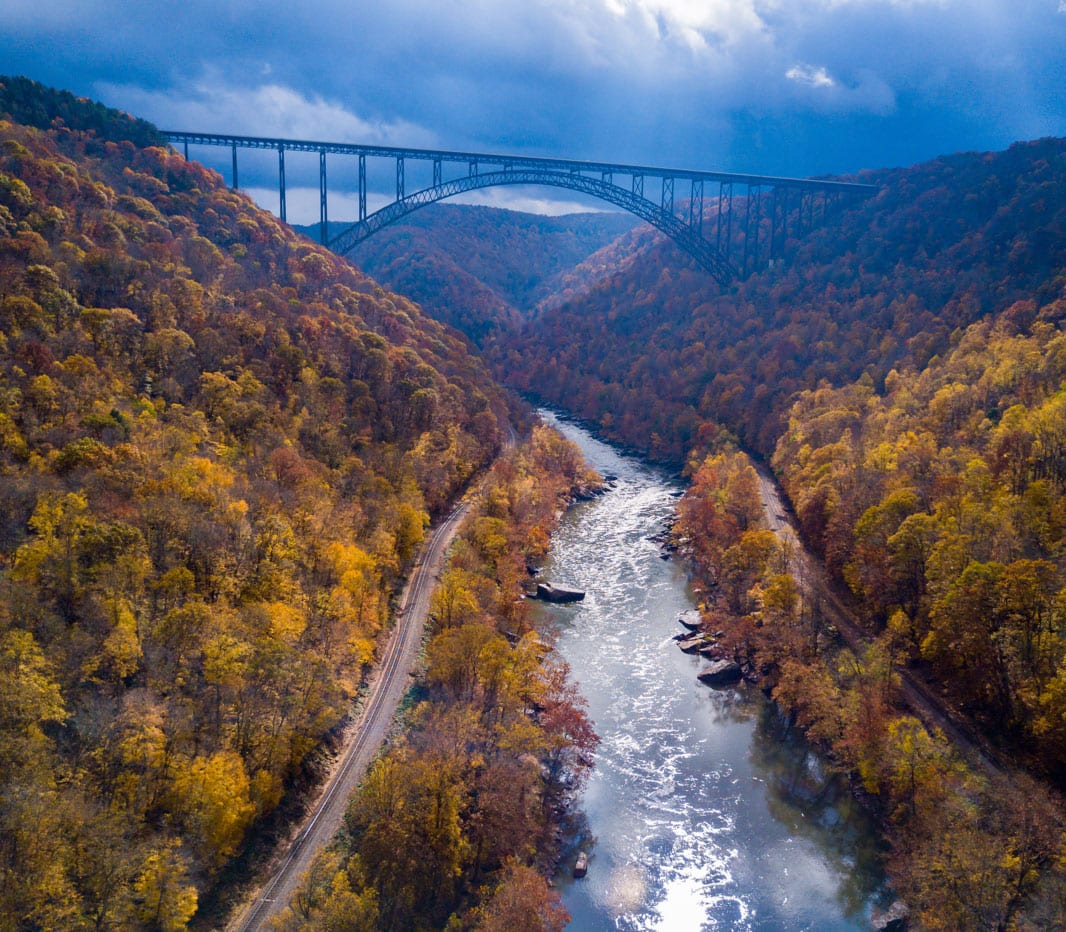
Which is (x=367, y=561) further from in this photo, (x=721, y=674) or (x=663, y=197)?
(x=663, y=197)

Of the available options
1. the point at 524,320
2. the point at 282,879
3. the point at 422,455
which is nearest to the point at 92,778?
the point at 282,879

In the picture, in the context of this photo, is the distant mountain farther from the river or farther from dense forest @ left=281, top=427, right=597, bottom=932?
dense forest @ left=281, top=427, right=597, bottom=932

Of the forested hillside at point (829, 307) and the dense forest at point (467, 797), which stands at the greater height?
the forested hillside at point (829, 307)

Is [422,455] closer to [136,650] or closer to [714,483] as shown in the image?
[714,483]

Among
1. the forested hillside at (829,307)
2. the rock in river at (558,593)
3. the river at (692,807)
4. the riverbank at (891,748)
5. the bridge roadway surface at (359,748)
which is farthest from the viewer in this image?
the forested hillside at (829,307)

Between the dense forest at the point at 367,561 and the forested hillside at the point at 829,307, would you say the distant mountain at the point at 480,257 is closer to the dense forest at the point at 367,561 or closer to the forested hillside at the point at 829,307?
the forested hillside at the point at 829,307

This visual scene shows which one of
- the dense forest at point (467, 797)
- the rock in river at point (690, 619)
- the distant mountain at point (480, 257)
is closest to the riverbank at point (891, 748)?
the rock in river at point (690, 619)

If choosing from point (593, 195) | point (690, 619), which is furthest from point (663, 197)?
point (690, 619)
